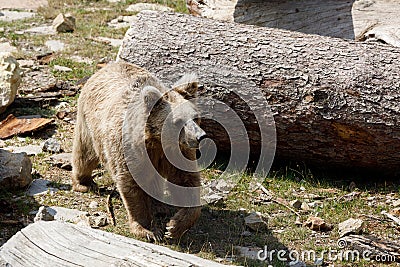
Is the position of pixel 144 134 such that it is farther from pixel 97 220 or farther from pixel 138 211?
pixel 97 220

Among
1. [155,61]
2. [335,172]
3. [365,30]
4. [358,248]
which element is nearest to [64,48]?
[155,61]

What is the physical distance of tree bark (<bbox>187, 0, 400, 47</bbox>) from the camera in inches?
335

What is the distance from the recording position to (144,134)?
5.06 meters

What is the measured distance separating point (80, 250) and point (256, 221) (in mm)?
Answer: 2184

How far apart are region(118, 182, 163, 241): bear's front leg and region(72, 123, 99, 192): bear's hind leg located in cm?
92

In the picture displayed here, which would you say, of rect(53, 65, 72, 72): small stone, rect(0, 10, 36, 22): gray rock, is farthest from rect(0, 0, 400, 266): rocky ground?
rect(0, 10, 36, 22): gray rock

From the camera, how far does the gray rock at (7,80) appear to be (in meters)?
7.91

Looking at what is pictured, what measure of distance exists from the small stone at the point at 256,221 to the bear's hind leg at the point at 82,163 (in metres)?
1.60

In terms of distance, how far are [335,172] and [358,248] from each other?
1.60 meters

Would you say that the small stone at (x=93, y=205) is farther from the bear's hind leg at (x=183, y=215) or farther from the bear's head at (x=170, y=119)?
the bear's head at (x=170, y=119)

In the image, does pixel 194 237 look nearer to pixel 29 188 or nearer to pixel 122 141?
pixel 122 141

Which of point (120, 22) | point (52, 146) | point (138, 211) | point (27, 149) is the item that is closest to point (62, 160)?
point (52, 146)

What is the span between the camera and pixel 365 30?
27.6 feet

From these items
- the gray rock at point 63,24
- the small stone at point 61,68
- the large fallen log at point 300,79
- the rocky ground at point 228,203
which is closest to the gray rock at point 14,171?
the rocky ground at point 228,203
